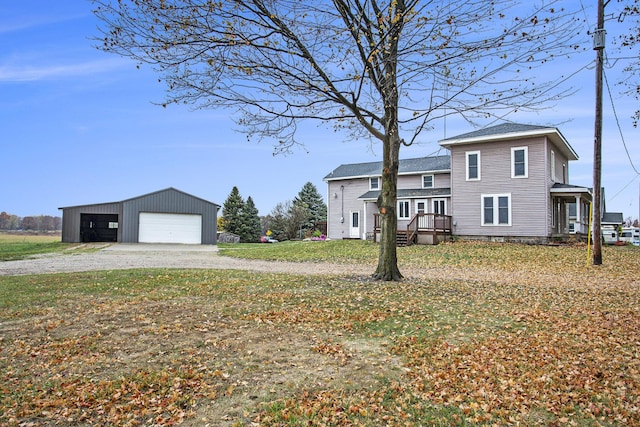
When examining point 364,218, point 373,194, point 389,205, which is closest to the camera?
point 389,205

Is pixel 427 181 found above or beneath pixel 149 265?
above

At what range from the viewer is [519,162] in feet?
70.2

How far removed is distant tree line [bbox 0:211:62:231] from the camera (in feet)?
203

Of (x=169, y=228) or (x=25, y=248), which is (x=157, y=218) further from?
(x=25, y=248)

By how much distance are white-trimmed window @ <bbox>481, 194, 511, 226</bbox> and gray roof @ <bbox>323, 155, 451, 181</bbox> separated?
481cm

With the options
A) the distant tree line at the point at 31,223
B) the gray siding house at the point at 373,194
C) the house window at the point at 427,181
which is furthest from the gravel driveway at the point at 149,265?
the distant tree line at the point at 31,223

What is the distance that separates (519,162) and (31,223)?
2648 inches

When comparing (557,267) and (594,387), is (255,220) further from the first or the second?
(594,387)

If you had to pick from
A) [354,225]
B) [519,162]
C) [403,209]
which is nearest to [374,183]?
[354,225]

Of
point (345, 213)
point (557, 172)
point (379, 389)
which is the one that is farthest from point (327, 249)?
point (379, 389)

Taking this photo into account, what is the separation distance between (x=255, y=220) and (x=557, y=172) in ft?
114

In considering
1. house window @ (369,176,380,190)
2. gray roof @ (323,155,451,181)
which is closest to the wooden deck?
gray roof @ (323,155,451,181)

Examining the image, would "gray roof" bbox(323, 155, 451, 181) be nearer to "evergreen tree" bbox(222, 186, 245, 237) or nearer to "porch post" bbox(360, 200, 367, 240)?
"porch post" bbox(360, 200, 367, 240)

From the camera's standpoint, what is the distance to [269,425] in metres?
3.39
